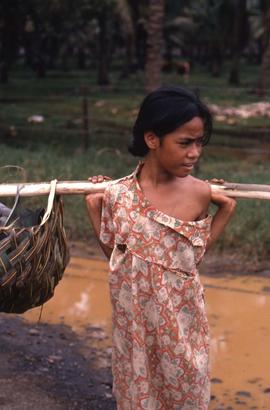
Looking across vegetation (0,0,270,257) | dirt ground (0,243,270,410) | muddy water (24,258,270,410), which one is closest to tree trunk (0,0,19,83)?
vegetation (0,0,270,257)

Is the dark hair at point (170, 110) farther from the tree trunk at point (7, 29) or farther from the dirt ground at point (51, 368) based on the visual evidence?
the tree trunk at point (7, 29)

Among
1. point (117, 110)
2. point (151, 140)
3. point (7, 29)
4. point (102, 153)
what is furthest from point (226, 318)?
point (7, 29)

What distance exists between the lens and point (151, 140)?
262 centimetres

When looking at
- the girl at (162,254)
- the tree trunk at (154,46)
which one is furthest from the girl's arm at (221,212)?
the tree trunk at (154,46)

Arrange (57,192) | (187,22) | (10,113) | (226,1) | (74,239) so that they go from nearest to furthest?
(57,192) < (74,239) < (10,113) < (226,1) < (187,22)

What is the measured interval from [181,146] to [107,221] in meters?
0.37

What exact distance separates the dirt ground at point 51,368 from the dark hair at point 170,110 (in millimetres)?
1626

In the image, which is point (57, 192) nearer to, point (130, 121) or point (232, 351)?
point (232, 351)

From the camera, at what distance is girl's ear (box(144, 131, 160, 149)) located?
8.53ft

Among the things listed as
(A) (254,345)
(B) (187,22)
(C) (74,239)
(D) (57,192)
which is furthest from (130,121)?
(B) (187,22)

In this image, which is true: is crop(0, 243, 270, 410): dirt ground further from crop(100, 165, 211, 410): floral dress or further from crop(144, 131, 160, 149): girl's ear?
crop(144, 131, 160, 149): girl's ear

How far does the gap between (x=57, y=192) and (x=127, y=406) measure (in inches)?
29.5

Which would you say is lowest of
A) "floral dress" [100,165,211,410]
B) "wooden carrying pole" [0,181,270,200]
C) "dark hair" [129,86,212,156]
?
"floral dress" [100,165,211,410]

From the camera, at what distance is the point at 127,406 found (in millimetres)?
2730
